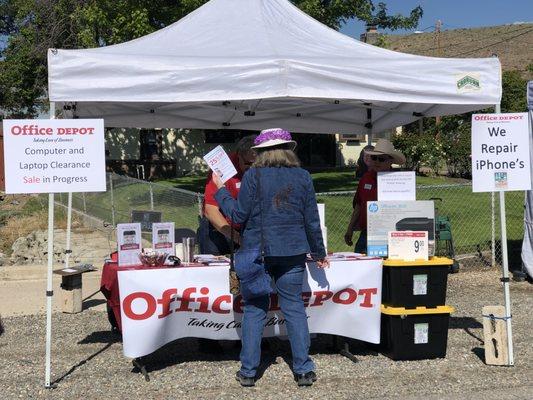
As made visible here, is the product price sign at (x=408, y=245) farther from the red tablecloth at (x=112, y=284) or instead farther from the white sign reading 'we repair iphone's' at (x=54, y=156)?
the white sign reading 'we repair iphone's' at (x=54, y=156)

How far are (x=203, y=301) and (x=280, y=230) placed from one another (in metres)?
0.99

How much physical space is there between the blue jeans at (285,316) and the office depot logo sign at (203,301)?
397mm

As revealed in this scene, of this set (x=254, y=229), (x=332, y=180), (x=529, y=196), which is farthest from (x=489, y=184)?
Answer: (x=332, y=180)

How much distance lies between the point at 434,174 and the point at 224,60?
19539 millimetres

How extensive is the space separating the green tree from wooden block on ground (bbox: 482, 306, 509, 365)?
12.7m

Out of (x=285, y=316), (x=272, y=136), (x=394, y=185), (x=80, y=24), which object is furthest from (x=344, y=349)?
(x=80, y=24)

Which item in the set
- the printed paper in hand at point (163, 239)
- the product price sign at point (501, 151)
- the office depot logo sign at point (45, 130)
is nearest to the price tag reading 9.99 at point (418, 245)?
the product price sign at point (501, 151)

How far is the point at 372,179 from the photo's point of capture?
6.66m

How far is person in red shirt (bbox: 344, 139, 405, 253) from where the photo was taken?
6.46 metres

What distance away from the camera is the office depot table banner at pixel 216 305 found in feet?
17.2

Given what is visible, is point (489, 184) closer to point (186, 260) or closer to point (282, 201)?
point (282, 201)

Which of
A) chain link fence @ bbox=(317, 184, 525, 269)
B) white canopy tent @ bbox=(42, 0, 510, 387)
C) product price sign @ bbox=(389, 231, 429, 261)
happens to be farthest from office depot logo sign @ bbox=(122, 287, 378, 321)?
chain link fence @ bbox=(317, 184, 525, 269)

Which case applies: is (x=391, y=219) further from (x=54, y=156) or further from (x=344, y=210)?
→ (x=344, y=210)

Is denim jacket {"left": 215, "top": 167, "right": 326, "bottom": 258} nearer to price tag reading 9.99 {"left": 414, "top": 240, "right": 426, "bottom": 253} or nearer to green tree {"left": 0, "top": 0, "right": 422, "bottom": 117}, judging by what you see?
price tag reading 9.99 {"left": 414, "top": 240, "right": 426, "bottom": 253}
